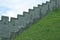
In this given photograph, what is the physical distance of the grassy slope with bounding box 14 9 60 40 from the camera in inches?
1458

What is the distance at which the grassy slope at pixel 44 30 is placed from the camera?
3703cm

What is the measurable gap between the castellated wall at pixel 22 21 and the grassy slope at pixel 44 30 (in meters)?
1.17

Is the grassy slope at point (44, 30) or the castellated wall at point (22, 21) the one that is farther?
the castellated wall at point (22, 21)

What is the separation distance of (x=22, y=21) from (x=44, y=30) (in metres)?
5.49

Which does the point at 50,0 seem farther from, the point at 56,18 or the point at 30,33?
the point at 30,33

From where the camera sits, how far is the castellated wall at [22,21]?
137 ft

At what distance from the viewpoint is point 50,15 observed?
47.9m

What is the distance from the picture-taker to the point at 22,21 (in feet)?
146

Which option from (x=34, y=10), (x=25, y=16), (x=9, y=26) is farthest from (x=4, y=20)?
(x=34, y=10)

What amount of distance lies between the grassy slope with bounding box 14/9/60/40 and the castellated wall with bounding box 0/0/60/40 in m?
1.17

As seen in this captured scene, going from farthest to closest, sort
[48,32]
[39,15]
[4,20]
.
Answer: [39,15]
[4,20]
[48,32]

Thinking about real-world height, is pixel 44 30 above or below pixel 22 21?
below

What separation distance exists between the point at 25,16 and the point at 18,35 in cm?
490

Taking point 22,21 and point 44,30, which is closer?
point 44,30
